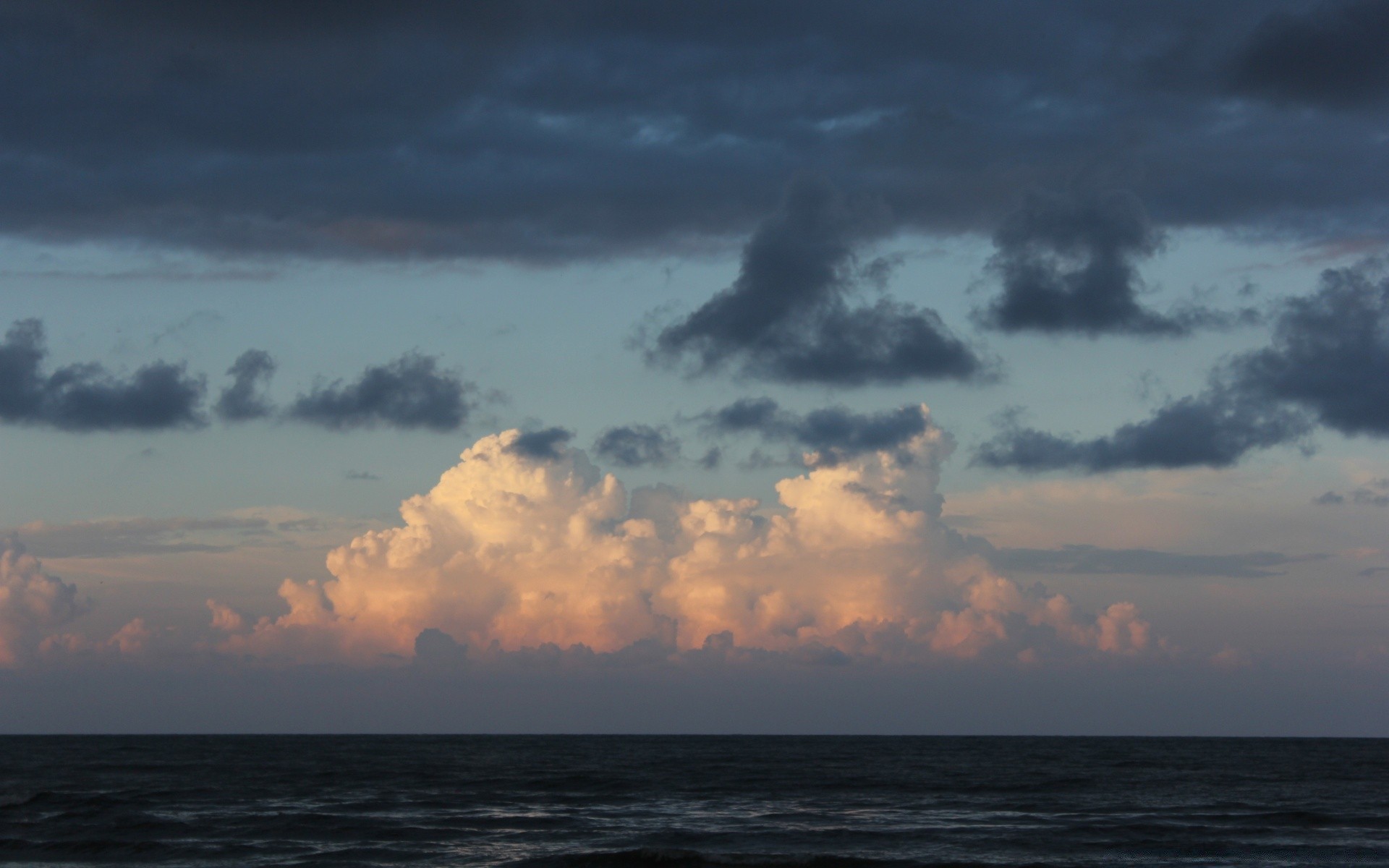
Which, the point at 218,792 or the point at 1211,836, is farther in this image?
the point at 218,792

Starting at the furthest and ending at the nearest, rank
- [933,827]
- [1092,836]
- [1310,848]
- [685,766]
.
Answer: [685,766] → [933,827] → [1092,836] → [1310,848]

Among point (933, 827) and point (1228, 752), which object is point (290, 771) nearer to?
point (933, 827)

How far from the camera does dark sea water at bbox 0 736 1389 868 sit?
182 feet

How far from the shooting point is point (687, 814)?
246ft

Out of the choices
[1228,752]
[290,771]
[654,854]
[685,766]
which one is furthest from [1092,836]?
[1228,752]

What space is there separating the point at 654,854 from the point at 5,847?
100ft

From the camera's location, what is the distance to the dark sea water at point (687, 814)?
182 feet

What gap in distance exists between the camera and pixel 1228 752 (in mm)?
193875

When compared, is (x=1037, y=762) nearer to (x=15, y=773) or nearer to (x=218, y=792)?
(x=218, y=792)

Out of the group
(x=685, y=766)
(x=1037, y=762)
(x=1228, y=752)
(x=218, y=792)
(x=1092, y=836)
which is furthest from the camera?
(x=1228, y=752)

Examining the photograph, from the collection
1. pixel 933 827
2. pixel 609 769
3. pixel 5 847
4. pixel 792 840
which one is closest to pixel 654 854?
pixel 792 840

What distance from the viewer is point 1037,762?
146 metres

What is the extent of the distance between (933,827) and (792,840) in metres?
11.1

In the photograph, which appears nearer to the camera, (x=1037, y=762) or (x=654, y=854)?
(x=654, y=854)
